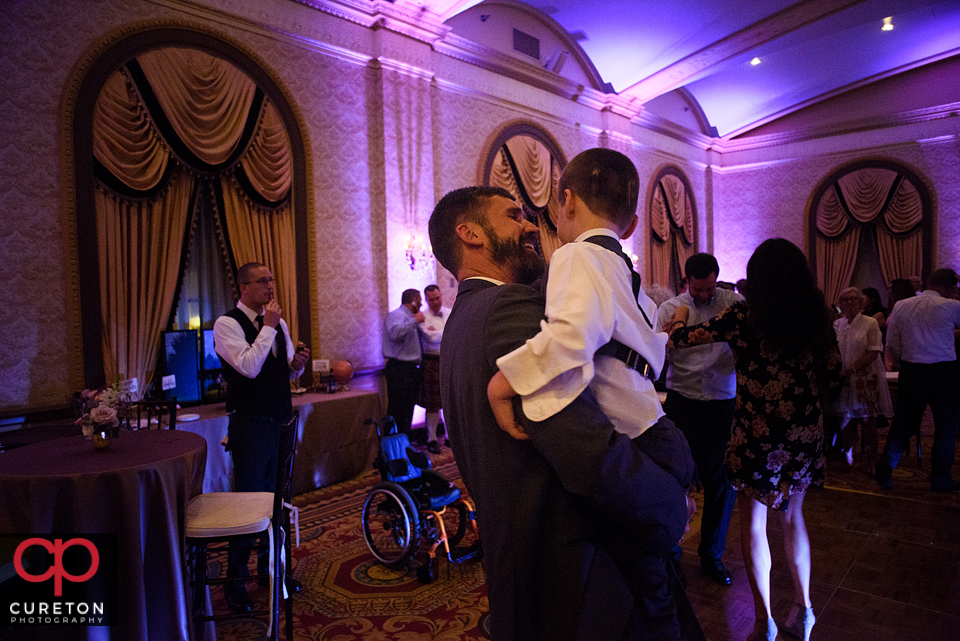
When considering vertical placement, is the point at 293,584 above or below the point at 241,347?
below

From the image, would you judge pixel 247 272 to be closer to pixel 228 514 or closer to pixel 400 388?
pixel 228 514

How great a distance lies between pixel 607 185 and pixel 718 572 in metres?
2.71

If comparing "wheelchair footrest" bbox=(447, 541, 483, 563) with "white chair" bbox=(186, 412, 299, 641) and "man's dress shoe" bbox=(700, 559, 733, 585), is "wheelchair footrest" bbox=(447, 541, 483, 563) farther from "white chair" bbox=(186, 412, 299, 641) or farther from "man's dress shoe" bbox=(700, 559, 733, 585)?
"man's dress shoe" bbox=(700, 559, 733, 585)

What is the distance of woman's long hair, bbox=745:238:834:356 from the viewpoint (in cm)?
230

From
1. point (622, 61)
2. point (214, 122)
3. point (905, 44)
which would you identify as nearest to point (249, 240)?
point (214, 122)

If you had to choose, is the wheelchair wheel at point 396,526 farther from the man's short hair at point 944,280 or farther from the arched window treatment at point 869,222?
the arched window treatment at point 869,222

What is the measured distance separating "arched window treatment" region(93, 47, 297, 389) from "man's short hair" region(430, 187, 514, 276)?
4218 mm

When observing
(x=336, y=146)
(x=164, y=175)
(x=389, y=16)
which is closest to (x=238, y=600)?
(x=164, y=175)

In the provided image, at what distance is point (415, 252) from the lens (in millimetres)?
6457

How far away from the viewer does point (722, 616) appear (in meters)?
2.74

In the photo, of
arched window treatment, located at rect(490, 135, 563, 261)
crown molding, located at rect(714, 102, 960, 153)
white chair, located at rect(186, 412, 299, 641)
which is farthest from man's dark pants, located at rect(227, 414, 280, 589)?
crown molding, located at rect(714, 102, 960, 153)

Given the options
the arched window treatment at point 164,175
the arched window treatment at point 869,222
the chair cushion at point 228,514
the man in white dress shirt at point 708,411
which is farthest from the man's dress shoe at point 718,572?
the arched window treatment at point 869,222

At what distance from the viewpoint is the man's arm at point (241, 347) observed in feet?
9.98

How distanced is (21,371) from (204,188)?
206 cm
